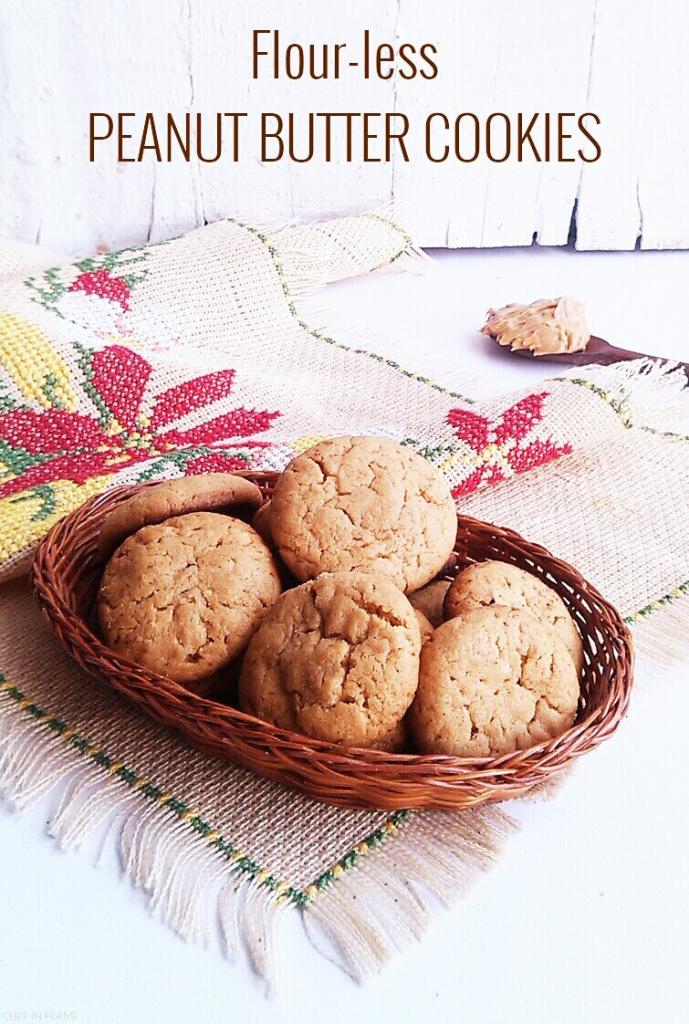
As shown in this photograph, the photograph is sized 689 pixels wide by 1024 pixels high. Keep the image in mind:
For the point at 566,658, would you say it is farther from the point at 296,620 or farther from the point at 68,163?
the point at 68,163

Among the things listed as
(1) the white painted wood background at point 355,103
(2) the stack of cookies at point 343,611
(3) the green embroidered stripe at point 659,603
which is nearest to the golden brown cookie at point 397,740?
(2) the stack of cookies at point 343,611

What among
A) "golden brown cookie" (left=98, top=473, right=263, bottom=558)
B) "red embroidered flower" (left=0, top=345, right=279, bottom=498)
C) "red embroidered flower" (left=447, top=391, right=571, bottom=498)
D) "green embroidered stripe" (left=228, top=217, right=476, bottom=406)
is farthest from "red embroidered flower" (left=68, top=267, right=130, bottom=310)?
"golden brown cookie" (left=98, top=473, right=263, bottom=558)

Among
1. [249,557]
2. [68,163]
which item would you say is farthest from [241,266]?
[249,557]

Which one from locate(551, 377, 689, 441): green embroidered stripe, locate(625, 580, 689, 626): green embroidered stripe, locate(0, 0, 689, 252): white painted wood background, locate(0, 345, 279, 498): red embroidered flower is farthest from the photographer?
locate(0, 0, 689, 252): white painted wood background

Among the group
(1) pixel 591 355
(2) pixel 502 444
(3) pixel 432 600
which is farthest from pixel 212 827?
(1) pixel 591 355

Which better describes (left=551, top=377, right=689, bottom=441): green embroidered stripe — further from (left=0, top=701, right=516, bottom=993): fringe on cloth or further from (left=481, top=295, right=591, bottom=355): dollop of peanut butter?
(left=0, top=701, right=516, bottom=993): fringe on cloth

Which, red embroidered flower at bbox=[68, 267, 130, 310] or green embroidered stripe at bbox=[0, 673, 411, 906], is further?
red embroidered flower at bbox=[68, 267, 130, 310]
